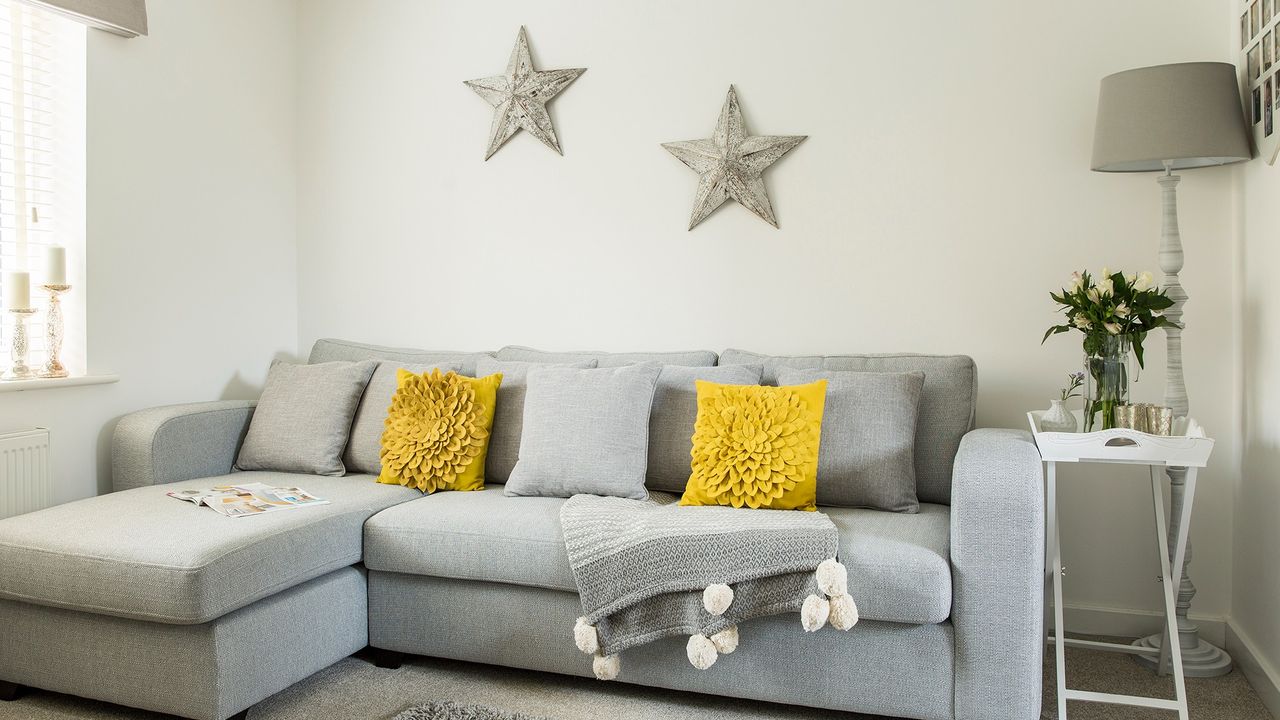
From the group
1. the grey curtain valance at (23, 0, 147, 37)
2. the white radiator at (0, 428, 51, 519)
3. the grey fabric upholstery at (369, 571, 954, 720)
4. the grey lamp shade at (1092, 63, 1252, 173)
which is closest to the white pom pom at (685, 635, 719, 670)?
the grey fabric upholstery at (369, 571, 954, 720)

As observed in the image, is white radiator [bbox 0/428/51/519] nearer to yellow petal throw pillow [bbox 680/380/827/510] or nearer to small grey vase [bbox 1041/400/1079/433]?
yellow petal throw pillow [bbox 680/380/827/510]

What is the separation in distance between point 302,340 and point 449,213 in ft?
2.92

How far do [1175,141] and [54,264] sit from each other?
330 cm

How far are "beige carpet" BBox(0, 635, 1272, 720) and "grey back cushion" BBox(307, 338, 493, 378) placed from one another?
3.76 feet

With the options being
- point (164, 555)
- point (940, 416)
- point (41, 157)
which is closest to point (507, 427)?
point (164, 555)

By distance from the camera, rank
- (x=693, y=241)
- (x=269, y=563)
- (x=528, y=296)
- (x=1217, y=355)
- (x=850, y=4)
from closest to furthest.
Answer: (x=269, y=563)
(x=1217, y=355)
(x=850, y=4)
(x=693, y=241)
(x=528, y=296)

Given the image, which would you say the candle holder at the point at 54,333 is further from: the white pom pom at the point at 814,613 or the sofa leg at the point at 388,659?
the white pom pom at the point at 814,613

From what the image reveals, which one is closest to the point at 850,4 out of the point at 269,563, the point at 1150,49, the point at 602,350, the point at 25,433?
the point at 1150,49

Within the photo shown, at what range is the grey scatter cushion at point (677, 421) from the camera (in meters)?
2.75

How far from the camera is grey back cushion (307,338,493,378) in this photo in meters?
3.32

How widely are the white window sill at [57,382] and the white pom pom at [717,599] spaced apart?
2.15 metres

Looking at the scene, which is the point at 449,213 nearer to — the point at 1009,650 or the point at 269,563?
the point at 269,563

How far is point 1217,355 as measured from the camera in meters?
2.68

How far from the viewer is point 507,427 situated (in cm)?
296
